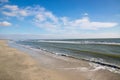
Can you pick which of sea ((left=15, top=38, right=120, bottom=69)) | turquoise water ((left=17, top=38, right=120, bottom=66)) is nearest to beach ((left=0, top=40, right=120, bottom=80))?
sea ((left=15, top=38, right=120, bottom=69))

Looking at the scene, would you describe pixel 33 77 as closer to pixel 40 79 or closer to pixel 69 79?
pixel 40 79

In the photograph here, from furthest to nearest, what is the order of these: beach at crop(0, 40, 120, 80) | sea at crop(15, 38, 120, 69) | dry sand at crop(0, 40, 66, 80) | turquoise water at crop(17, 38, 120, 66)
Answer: turquoise water at crop(17, 38, 120, 66) → sea at crop(15, 38, 120, 69) → beach at crop(0, 40, 120, 80) → dry sand at crop(0, 40, 66, 80)

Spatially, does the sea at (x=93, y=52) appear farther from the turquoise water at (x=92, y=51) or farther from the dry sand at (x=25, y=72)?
the dry sand at (x=25, y=72)

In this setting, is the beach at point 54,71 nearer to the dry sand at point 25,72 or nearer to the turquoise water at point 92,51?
the dry sand at point 25,72

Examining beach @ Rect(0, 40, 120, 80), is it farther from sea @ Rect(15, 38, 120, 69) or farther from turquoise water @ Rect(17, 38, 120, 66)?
turquoise water @ Rect(17, 38, 120, 66)

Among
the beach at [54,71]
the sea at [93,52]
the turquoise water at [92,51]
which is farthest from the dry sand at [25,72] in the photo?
the turquoise water at [92,51]

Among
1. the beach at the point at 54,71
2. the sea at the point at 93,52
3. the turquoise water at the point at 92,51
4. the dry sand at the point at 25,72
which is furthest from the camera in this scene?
the turquoise water at the point at 92,51

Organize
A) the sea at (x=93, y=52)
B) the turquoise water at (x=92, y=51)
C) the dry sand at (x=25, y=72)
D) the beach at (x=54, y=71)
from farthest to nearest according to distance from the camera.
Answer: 1. the turquoise water at (x=92, y=51)
2. the sea at (x=93, y=52)
3. the beach at (x=54, y=71)
4. the dry sand at (x=25, y=72)

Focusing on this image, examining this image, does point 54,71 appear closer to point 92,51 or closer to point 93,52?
point 93,52

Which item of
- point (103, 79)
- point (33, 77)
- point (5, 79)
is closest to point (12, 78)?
point (5, 79)

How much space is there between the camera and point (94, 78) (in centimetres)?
871

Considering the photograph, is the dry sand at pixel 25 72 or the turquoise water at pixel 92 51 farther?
the turquoise water at pixel 92 51

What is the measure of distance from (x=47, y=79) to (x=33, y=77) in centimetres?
99

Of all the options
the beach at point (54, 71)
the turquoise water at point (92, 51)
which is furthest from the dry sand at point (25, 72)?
the turquoise water at point (92, 51)
